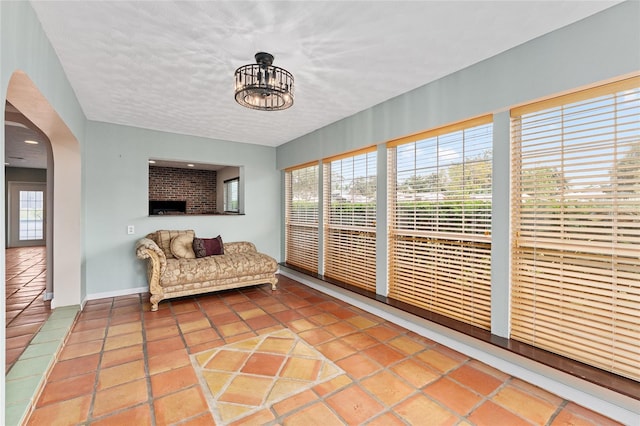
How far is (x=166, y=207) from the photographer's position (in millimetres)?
8227

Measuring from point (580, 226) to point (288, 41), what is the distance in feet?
8.02

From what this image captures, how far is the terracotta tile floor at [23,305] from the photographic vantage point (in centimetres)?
257

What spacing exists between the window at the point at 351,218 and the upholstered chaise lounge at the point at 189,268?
100cm

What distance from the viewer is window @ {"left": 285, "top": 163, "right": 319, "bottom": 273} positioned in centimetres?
484

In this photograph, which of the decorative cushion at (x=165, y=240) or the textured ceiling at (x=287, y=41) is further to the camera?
the decorative cushion at (x=165, y=240)

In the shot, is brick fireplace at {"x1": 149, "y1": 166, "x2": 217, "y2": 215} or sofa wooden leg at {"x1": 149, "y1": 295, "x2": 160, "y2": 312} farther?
brick fireplace at {"x1": 149, "y1": 166, "x2": 217, "y2": 215}

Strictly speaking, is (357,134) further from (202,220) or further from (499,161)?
(202,220)

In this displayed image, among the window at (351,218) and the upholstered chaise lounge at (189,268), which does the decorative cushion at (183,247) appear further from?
the window at (351,218)

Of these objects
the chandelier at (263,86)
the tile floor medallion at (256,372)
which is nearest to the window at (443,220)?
the tile floor medallion at (256,372)

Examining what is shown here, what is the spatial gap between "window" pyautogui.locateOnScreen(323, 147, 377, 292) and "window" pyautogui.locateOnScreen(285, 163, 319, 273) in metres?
0.33

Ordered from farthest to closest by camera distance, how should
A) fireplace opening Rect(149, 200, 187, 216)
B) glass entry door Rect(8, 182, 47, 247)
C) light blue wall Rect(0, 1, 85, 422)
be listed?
glass entry door Rect(8, 182, 47, 247) → fireplace opening Rect(149, 200, 187, 216) → light blue wall Rect(0, 1, 85, 422)

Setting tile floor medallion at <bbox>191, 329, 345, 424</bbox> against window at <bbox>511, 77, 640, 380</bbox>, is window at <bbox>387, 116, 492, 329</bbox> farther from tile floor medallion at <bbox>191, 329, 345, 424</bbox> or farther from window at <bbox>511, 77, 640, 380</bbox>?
tile floor medallion at <bbox>191, 329, 345, 424</bbox>

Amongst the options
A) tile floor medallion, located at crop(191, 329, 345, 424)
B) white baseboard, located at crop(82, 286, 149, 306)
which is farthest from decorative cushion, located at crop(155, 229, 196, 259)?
tile floor medallion, located at crop(191, 329, 345, 424)

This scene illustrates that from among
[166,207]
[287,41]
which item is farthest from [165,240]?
[166,207]
